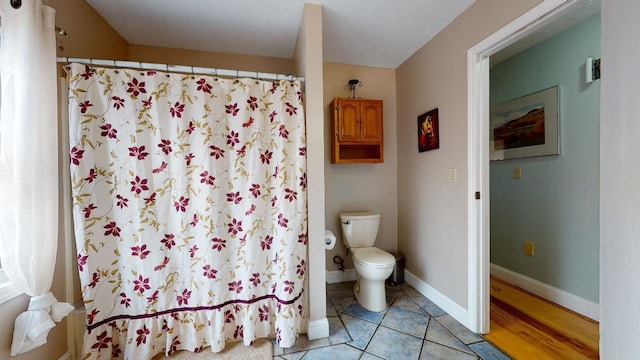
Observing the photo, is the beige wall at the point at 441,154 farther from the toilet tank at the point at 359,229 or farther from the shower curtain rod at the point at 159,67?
the shower curtain rod at the point at 159,67

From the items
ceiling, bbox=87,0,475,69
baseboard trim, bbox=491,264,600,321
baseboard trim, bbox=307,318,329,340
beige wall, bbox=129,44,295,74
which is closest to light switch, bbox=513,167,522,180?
baseboard trim, bbox=491,264,600,321

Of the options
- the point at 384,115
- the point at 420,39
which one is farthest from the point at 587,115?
the point at 384,115

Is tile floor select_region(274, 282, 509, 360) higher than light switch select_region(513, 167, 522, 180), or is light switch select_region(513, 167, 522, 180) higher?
light switch select_region(513, 167, 522, 180)

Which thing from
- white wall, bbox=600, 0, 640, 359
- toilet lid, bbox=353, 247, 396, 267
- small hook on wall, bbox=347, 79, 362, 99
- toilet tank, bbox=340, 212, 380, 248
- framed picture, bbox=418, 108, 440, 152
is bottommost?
toilet lid, bbox=353, 247, 396, 267

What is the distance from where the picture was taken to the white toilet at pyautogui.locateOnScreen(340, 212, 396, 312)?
2.06 m

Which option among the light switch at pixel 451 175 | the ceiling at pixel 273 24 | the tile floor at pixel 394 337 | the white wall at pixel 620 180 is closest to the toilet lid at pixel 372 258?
the tile floor at pixel 394 337

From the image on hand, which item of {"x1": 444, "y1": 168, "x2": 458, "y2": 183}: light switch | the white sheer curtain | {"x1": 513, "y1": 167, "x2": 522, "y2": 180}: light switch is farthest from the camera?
{"x1": 513, "y1": 167, "x2": 522, "y2": 180}: light switch

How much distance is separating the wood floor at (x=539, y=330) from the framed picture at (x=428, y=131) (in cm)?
142

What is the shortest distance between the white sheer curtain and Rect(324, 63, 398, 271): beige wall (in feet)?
6.56

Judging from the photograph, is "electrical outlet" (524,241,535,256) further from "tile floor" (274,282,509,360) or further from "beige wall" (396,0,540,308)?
"tile floor" (274,282,509,360)

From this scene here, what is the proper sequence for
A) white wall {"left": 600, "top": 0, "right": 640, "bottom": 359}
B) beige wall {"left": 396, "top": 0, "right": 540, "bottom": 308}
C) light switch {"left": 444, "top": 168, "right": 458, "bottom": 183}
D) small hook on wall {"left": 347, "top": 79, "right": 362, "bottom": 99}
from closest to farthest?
1. white wall {"left": 600, "top": 0, "right": 640, "bottom": 359}
2. beige wall {"left": 396, "top": 0, "right": 540, "bottom": 308}
3. light switch {"left": 444, "top": 168, "right": 458, "bottom": 183}
4. small hook on wall {"left": 347, "top": 79, "right": 362, "bottom": 99}

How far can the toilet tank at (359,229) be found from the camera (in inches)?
98.0

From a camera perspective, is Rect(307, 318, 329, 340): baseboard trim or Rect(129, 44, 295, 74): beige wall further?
Rect(129, 44, 295, 74): beige wall

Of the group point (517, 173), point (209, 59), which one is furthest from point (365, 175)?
point (209, 59)
